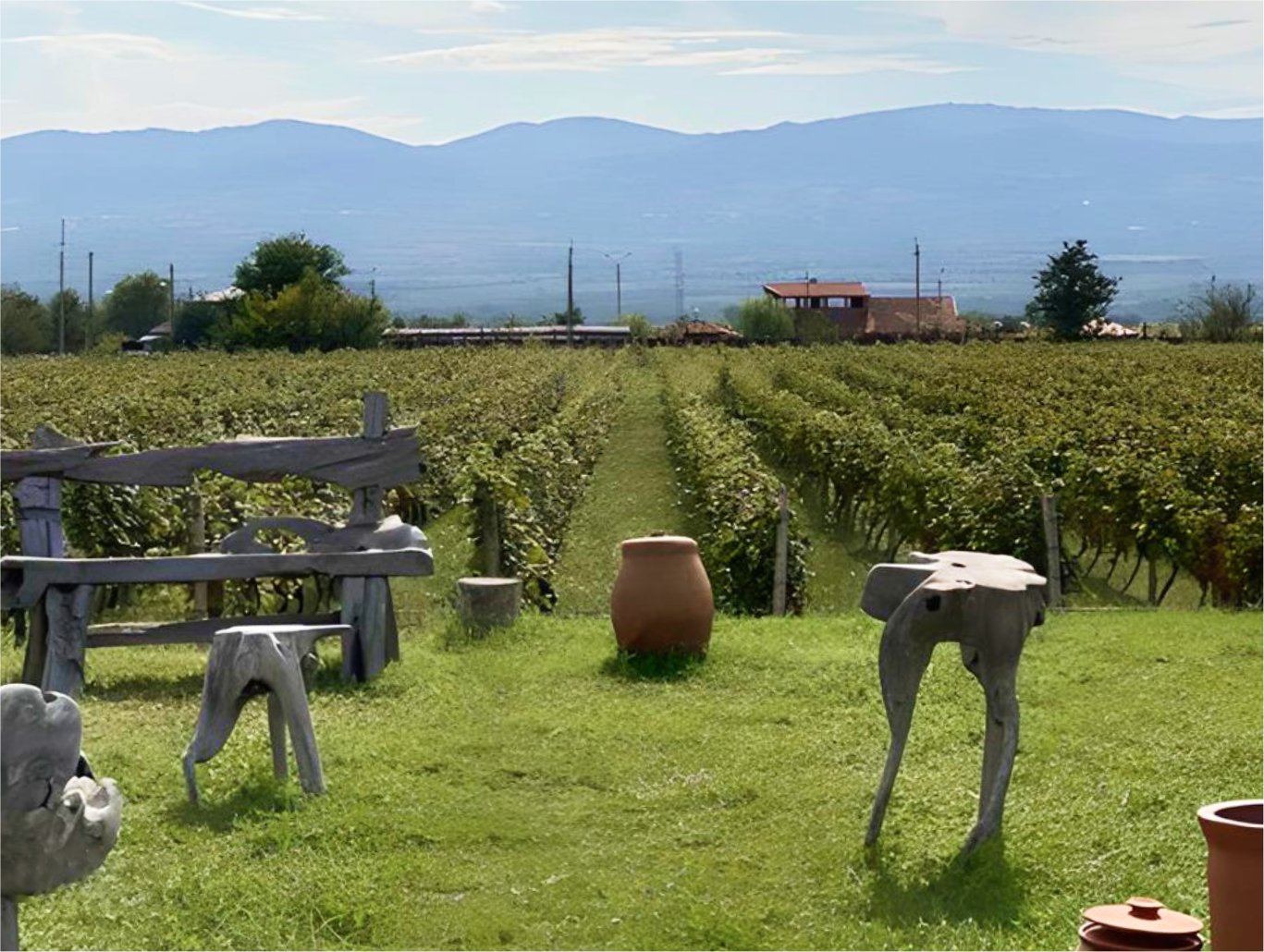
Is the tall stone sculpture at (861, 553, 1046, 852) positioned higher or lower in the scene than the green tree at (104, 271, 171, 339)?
lower

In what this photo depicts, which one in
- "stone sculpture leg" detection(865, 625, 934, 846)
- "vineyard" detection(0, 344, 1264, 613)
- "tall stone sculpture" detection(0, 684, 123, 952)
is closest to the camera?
"tall stone sculpture" detection(0, 684, 123, 952)

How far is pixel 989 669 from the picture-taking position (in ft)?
26.9

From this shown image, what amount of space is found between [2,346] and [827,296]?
5356 cm

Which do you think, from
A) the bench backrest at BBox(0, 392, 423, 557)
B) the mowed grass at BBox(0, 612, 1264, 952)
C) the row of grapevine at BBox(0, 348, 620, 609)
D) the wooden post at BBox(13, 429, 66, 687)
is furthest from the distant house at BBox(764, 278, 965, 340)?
the wooden post at BBox(13, 429, 66, 687)

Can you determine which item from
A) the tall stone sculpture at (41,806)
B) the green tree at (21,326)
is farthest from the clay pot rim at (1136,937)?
the green tree at (21,326)

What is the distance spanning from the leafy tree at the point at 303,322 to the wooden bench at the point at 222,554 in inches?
2736

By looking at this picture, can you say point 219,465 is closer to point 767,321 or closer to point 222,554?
point 222,554

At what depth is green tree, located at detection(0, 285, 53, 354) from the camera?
9244cm

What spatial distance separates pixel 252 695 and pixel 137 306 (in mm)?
116696

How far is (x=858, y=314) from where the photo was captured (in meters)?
113

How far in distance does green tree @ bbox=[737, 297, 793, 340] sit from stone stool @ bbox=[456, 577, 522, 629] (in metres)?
84.2

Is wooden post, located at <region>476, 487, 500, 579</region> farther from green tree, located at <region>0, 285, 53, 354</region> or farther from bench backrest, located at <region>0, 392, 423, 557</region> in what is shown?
green tree, located at <region>0, 285, 53, 354</region>

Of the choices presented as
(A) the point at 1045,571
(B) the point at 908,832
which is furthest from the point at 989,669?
(A) the point at 1045,571

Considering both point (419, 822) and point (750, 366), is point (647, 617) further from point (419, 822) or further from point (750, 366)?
point (750, 366)
